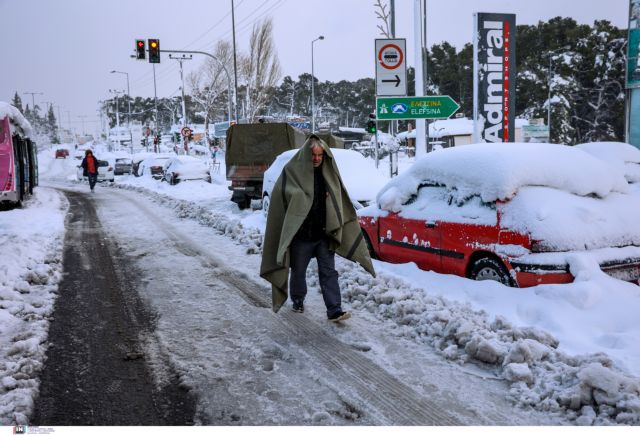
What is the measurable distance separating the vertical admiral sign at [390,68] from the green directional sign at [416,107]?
17.7 inches

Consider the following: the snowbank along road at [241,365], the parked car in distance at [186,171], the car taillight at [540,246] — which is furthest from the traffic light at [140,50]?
the car taillight at [540,246]

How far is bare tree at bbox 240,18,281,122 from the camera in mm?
42625

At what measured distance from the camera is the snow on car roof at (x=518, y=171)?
568 centimetres

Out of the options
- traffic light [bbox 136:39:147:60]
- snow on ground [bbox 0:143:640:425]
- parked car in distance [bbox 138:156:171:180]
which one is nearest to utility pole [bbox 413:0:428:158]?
snow on ground [bbox 0:143:640:425]

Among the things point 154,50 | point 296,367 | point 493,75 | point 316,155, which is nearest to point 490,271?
point 316,155

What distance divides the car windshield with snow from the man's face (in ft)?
6.57

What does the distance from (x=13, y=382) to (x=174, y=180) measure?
21.1 meters

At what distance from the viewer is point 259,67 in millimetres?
43250

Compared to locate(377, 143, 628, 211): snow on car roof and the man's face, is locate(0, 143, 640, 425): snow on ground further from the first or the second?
the man's face

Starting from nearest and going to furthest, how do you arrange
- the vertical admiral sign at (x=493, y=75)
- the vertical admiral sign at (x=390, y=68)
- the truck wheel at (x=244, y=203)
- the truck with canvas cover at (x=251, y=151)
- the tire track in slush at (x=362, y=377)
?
1. the tire track in slush at (x=362, y=377)
2. the vertical admiral sign at (x=390, y=68)
3. the vertical admiral sign at (x=493, y=75)
4. the truck wheel at (x=244, y=203)
5. the truck with canvas cover at (x=251, y=151)

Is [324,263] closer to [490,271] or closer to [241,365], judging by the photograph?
[241,365]

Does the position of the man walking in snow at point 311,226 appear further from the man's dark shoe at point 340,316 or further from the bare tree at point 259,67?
the bare tree at point 259,67

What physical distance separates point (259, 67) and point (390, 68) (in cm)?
3392

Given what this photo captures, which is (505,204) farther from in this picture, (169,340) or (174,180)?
(174,180)
